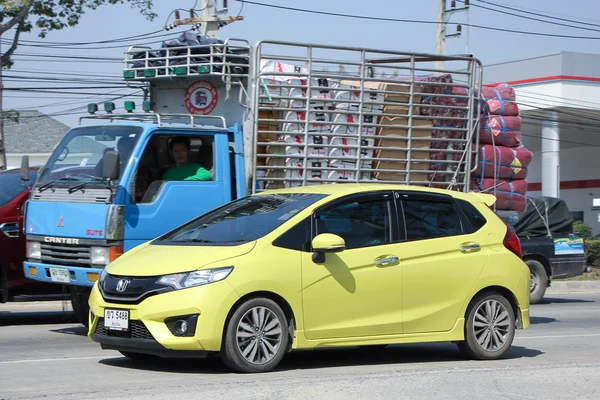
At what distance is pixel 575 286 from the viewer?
21531 mm

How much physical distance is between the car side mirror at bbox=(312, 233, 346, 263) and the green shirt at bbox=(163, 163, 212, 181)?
2.84m

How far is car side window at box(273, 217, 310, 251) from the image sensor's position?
7988mm

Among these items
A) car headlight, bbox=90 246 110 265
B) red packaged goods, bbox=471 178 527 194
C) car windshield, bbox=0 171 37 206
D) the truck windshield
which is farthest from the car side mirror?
car windshield, bbox=0 171 37 206

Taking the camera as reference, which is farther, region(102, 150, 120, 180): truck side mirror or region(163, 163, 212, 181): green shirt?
region(163, 163, 212, 181): green shirt

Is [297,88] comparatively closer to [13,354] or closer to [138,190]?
[138,190]

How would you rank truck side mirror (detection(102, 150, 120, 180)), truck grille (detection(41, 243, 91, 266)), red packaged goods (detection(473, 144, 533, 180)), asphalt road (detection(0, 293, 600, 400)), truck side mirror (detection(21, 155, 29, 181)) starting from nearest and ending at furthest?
asphalt road (detection(0, 293, 600, 400)) < truck side mirror (detection(102, 150, 120, 180)) < truck grille (detection(41, 243, 91, 266)) < truck side mirror (detection(21, 155, 29, 181)) < red packaged goods (detection(473, 144, 533, 180))

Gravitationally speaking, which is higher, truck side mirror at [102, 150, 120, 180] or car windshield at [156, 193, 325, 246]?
truck side mirror at [102, 150, 120, 180]

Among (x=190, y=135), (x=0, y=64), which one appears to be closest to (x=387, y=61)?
(x=190, y=135)

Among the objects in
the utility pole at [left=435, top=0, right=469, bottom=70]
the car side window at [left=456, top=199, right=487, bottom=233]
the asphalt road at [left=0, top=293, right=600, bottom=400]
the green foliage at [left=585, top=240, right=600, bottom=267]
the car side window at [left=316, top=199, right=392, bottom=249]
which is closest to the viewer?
the asphalt road at [left=0, top=293, right=600, bottom=400]

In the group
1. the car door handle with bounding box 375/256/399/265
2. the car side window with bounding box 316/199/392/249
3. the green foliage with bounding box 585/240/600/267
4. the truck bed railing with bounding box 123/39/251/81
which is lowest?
the green foliage with bounding box 585/240/600/267

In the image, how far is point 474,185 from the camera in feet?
40.9

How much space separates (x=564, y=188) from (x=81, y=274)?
151 ft

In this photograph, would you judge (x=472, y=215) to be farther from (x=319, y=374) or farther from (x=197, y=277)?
(x=197, y=277)

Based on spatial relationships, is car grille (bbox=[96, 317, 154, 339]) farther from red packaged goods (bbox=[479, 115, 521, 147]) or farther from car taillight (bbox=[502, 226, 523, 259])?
red packaged goods (bbox=[479, 115, 521, 147])
